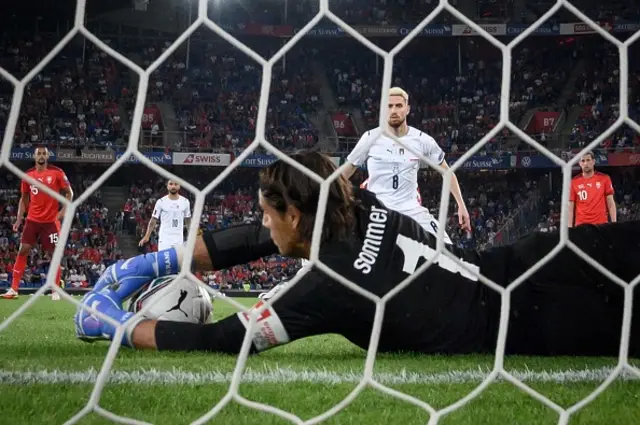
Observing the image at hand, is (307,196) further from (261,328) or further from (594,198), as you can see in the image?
(594,198)

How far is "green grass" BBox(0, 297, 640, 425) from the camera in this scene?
147 centimetres

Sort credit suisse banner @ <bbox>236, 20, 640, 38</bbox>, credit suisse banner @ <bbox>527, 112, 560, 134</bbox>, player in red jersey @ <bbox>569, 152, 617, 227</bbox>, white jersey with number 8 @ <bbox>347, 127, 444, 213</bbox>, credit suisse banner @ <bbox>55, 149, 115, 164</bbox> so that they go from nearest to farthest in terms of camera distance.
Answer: white jersey with number 8 @ <bbox>347, 127, 444, 213</bbox> → player in red jersey @ <bbox>569, 152, 617, 227</bbox> → credit suisse banner @ <bbox>55, 149, 115, 164</bbox> → credit suisse banner @ <bbox>527, 112, 560, 134</bbox> → credit suisse banner @ <bbox>236, 20, 640, 38</bbox>

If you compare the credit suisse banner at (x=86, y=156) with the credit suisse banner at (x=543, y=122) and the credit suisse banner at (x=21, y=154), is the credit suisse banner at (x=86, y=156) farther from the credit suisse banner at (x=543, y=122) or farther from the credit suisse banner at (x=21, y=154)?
the credit suisse banner at (x=543, y=122)

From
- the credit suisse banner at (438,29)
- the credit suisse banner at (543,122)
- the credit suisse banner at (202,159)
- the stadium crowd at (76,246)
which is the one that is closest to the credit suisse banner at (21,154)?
the stadium crowd at (76,246)

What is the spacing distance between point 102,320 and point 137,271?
0.40 meters

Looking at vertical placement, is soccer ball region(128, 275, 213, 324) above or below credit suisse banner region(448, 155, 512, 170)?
above

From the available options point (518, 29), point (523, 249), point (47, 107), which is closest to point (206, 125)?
point (47, 107)

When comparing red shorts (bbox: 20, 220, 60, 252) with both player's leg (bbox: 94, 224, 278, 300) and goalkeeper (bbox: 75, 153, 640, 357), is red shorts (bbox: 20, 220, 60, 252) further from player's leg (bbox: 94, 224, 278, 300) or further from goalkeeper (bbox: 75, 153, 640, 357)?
goalkeeper (bbox: 75, 153, 640, 357)

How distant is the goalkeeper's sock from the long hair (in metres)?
0.56

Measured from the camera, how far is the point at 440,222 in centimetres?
158

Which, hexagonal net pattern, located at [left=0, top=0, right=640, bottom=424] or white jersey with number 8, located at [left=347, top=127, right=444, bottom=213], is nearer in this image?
hexagonal net pattern, located at [left=0, top=0, right=640, bottom=424]

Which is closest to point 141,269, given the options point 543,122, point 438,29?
point 543,122

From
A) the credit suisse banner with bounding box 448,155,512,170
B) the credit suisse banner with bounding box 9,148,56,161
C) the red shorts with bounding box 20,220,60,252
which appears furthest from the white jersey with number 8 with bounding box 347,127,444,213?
the credit suisse banner with bounding box 9,148,56,161

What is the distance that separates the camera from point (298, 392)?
1783mm
